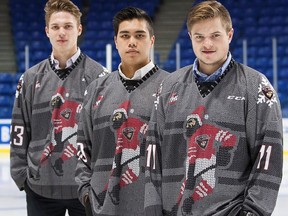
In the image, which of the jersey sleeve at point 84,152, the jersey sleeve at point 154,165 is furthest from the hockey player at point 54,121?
the jersey sleeve at point 154,165

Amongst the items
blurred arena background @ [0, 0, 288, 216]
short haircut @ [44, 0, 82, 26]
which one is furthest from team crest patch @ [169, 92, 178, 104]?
blurred arena background @ [0, 0, 288, 216]

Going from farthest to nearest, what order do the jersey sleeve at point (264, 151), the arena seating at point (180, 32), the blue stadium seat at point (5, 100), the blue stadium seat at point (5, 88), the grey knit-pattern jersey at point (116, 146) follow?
1. the arena seating at point (180, 32)
2. the blue stadium seat at point (5, 88)
3. the blue stadium seat at point (5, 100)
4. the grey knit-pattern jersey at point (116, 146)
5. the jersey sleeve at point (264, 151)

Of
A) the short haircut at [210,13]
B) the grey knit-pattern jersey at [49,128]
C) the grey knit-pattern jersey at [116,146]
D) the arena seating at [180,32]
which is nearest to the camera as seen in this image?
the short haircut at [210,13]

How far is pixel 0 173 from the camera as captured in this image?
6.95 meters

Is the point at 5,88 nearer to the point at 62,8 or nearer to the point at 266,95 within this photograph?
the point at 62,8

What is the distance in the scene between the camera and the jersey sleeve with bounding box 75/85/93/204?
2.38 m

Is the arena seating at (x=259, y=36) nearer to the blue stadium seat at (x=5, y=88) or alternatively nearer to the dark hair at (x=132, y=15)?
the blue stadium seat at (x=5, y=88)

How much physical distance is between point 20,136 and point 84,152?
560mm

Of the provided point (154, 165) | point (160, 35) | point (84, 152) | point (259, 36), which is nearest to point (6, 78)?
point (160, 35)

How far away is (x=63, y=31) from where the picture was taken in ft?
9.29

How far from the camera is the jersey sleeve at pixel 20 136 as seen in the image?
2871 mm

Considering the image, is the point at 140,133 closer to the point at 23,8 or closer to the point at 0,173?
the point at 0,173

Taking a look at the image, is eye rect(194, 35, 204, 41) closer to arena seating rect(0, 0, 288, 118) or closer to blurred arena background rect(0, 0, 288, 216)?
blurred arena background rect(0, 0, 288, 216)

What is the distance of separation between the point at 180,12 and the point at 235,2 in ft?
3.97
